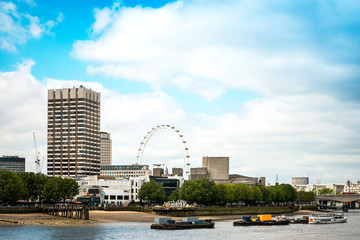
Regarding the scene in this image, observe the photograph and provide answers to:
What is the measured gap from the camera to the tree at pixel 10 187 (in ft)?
589

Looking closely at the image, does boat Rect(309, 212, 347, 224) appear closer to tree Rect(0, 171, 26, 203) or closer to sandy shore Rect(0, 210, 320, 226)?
sandy shore Rect(0, 210, 320, 226)

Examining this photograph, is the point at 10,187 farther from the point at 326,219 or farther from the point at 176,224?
the point at 326,219

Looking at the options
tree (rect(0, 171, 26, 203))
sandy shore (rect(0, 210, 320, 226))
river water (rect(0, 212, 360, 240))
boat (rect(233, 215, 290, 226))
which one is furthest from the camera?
tree (rect(0, 171, 26, 203))

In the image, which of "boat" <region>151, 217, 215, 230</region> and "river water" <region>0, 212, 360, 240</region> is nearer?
"river water" <region>0, 212, 360, 240</region>

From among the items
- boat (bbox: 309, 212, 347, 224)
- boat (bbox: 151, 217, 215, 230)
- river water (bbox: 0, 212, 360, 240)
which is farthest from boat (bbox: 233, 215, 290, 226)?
river water (bbox: 0, 212, 360, 240)

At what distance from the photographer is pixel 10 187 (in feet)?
590

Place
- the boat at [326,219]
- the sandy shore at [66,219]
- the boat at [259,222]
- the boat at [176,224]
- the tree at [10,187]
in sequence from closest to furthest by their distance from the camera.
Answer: the boat at [176,224]
the sandy shore at [66,219]
the boat at [259,222]
the boat at [326,219]
the tree at [10,187]

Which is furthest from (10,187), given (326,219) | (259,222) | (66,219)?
(326,219)

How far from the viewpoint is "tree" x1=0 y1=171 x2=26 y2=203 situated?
17938cm

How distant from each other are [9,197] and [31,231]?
203 feet

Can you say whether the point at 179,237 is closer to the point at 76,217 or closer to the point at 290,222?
the point at 76,217

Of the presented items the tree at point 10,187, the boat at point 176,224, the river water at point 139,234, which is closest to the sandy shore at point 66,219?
the river water at point 139,234

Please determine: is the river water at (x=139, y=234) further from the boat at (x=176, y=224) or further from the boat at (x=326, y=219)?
the boat at (x=326, y=219)

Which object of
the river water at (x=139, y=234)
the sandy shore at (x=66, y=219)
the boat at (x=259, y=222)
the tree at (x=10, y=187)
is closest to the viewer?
the river water at (x=139, y=234)
